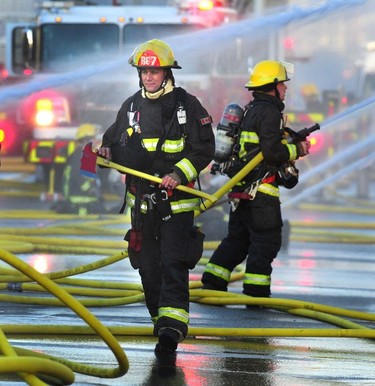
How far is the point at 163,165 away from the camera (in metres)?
7.00

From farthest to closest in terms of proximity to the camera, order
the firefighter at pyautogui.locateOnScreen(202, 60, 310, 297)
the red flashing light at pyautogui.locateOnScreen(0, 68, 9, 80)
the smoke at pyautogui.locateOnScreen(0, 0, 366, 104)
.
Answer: the red flashing light at pyautogui.locateOnScreen(0, 68, 9, 80)
the smoke at pyautogui.locateOnScreen(0, 0, 366, 104)
the firefighter at pyautogui.locateOnScreen(202, 60, 310, 297)

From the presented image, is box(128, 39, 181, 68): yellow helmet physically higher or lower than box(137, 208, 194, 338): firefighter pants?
higher

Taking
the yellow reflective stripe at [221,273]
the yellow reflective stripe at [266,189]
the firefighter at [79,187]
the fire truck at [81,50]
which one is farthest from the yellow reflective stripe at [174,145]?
the fire truck at [81,50]

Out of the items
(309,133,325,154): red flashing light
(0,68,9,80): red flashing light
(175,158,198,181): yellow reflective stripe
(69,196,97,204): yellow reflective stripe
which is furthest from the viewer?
(309,133,325,154): red flashing light

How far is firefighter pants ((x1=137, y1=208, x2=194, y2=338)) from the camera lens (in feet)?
22.1

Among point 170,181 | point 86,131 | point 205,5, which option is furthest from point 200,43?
point 170,181

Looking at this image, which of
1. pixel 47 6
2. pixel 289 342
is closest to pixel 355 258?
pixel 289 342

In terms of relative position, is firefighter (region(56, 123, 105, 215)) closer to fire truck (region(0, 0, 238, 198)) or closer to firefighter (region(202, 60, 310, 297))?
fire truck (region(0, 0, 238, 198))

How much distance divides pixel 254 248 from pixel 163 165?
175cm

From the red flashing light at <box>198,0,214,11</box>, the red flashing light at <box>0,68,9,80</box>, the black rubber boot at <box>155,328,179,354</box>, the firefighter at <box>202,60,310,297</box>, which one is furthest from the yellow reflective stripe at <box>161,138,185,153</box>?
the red flashing light at <box>0,68,9,80</box>

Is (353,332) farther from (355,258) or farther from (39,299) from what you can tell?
(355,258)

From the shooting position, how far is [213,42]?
16344 millimetres

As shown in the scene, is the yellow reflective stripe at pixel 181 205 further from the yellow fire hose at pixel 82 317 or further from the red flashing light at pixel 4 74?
the red flashing light at pixel 4 74

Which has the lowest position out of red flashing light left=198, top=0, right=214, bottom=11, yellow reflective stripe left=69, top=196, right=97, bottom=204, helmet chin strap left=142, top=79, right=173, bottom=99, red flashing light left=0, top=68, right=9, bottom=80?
yellow reflective stripe left=69, top=196, right=97, bottom=204
